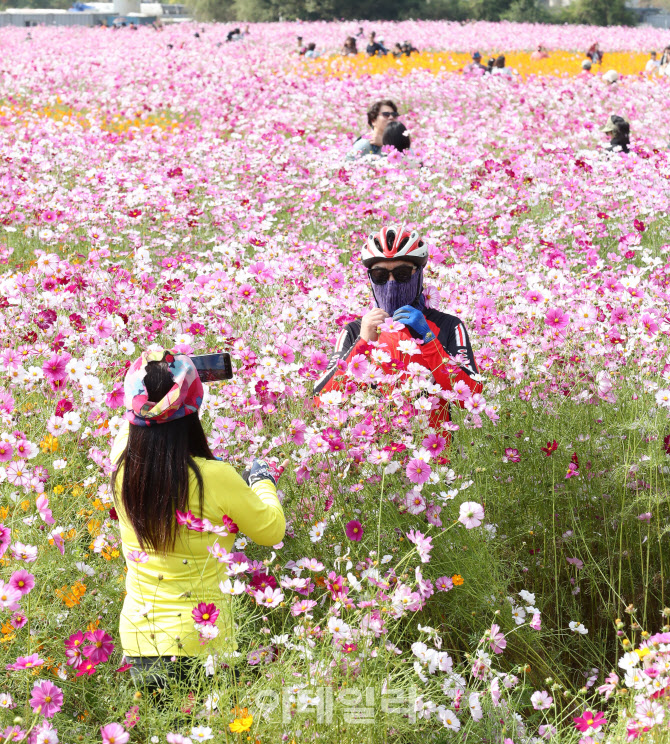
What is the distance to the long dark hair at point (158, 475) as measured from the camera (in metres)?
2.44

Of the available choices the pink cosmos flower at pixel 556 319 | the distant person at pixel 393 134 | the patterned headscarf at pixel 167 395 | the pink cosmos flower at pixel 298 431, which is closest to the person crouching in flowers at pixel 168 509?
the patterned headscarf at pixel 167 395

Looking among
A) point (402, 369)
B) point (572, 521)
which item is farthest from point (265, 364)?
point (572, 521)

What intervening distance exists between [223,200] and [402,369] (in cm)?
410

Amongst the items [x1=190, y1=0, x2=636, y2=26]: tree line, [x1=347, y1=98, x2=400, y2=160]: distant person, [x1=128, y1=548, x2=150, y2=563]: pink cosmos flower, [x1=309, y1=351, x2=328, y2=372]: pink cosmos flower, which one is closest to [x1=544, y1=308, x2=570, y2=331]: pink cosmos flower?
[x1=309, y1=351, x2=328, y2=372]: pink cosmos flower

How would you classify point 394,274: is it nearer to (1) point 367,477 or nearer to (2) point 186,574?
(1) point 367,477

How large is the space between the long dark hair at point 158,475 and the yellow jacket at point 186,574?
0.04 meters

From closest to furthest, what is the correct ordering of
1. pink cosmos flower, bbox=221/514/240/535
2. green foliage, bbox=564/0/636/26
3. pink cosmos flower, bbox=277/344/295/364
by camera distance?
pink cosmos flower, bbox=221/514/240/535
pink cosmos flower, bbox=277/344/295/364
green foliage, bbox=564/0/636/26

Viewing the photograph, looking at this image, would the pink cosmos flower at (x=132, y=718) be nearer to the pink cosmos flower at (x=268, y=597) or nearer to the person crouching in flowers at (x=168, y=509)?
the person crouching in flowers at (x=168, y=509)

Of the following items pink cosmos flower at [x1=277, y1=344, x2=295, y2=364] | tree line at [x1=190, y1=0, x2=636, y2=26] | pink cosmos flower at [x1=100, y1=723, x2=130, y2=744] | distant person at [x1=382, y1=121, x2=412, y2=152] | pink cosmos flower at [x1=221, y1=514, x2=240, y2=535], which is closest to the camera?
pink cosmos flower at [x1=100, y1=723, x2=130, y2=744]

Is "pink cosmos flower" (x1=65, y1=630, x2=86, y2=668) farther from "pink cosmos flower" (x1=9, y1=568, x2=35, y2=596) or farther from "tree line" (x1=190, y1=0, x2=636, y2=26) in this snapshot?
"tree line" (x1=190, y1=0, x2=636, y2=26)

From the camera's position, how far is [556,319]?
11.4 feet

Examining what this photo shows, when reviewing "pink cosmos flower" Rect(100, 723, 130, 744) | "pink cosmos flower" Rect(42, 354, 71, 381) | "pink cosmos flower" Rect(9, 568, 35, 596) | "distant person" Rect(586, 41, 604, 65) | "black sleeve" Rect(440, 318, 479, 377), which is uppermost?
"distant person" Rect(586, 41, 604, 65)

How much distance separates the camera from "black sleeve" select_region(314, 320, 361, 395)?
330 cm

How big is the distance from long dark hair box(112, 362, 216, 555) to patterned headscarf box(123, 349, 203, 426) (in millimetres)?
20
